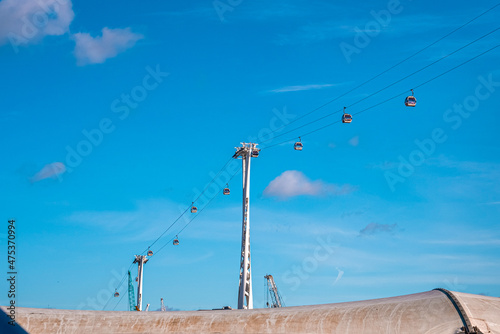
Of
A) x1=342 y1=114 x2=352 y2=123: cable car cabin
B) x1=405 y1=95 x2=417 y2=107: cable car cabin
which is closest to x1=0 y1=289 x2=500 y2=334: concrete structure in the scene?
→ x1=405 y1=95 x2=417 y2=107: cable car cabin

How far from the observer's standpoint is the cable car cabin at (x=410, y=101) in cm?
4031

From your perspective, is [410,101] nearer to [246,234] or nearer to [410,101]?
[410,101]

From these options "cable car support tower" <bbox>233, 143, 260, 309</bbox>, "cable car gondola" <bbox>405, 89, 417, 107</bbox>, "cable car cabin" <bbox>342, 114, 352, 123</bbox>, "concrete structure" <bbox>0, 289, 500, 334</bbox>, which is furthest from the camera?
"cable car support tower" <bbox>233, 143, 260, 309</bbox>

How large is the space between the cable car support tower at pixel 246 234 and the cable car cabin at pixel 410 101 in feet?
61.6

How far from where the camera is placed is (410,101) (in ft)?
133

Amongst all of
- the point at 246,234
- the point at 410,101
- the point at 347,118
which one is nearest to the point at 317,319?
the point at 347,118

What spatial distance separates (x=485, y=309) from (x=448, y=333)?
2.88m

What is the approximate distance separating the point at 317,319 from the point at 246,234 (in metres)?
20.7

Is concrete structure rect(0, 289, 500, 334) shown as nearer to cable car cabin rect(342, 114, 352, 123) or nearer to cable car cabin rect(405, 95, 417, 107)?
cable car cabin rect(405, 95, 417, 107)

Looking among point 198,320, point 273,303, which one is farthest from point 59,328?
point 273,303

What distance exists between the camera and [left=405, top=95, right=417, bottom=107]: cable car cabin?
4031 centimetres

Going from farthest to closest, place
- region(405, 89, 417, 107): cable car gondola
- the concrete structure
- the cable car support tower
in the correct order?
the cable car support tower → region(405, 89, 417, 107): cable car gondola → the concrete structure

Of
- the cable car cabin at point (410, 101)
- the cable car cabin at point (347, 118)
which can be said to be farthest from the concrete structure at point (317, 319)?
the cable car cabin at point (347, 118)

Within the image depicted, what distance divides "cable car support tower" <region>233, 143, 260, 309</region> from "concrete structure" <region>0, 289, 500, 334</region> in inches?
530
